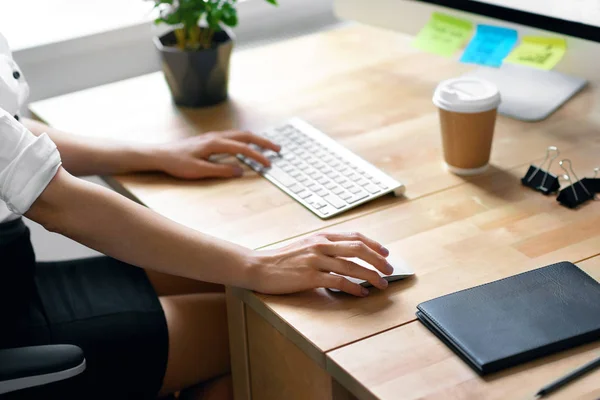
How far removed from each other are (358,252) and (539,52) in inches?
23.8

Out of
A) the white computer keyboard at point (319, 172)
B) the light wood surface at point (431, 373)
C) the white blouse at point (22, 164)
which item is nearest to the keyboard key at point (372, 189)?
the white computer keyboard at point (319, 172)

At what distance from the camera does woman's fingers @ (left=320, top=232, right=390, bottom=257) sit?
107 cm

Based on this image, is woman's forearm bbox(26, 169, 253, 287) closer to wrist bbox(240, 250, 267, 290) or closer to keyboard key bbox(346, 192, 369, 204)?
wrist bbox(240, 250, 267, 290)

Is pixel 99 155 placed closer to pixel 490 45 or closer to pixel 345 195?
pixel 345 195

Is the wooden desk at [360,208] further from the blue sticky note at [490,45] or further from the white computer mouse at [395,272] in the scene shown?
the blue sticky note at [490,45]

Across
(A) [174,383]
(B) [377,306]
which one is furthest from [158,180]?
(B) [377,306]

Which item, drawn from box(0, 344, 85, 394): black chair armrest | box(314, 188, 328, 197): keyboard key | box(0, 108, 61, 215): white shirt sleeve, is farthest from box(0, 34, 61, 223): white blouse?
box(314, 188, 328, 197): keyboard key

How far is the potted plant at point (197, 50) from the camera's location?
1.50 meters

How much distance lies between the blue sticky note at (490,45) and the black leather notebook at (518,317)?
55 cm

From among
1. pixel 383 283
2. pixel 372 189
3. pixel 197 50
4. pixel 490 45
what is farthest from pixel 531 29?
pixel 383 283

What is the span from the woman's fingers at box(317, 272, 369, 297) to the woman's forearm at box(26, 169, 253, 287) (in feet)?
0.33

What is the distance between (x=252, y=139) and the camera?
139 centimetres

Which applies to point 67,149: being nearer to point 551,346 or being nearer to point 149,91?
point 149,91

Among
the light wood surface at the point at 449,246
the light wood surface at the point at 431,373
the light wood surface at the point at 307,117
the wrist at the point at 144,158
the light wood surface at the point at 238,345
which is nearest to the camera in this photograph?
the light wood surface at the point at 431,373
